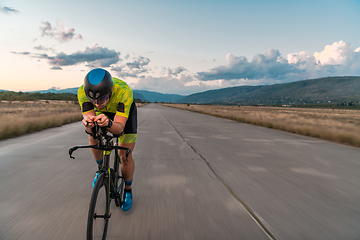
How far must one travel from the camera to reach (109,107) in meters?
2.52

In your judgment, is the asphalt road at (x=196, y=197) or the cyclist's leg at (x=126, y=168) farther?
the cyclist's leg at (x=126, y=168)

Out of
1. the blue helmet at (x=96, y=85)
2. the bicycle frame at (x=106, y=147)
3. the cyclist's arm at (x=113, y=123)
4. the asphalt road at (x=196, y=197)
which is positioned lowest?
the asphalt road at (x=196, y=197)

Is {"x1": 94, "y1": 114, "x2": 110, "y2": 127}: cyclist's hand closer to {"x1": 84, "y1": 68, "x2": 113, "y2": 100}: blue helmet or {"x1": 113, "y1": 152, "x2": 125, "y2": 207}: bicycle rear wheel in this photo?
{"x1": 84, "y1": 68, "x2": 113, "y2": 100}: blue helmet

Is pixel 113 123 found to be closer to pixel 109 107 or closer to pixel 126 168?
pixel 109 107

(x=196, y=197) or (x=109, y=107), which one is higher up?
(x=109, y=107)

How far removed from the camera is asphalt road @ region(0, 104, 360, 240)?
2.38 meters

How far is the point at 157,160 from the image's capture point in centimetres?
563

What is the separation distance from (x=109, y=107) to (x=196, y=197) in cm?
193

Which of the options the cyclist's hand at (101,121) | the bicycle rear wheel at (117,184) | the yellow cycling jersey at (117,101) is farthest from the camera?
the bicycle rear wheel at (117,184)

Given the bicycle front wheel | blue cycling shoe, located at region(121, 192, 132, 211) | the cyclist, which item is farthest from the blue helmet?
blue cycling shoe, located at region(121, 192, 132, 211)

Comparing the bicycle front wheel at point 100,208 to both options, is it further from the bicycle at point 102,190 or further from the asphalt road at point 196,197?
the asphalt road at point 196,197

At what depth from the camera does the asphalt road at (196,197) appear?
2383 mm

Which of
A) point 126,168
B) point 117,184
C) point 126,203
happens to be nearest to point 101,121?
point 126,168

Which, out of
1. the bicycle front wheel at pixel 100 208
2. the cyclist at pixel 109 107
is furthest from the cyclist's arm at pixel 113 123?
the bicycle front wheel at pixel 100 208
